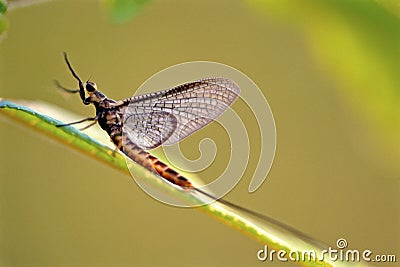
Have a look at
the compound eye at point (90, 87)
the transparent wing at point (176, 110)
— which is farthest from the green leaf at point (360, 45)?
the compound eye at point (90, 87)

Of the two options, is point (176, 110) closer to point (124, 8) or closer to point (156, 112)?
point (156, 112)

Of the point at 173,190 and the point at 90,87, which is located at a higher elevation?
the point at 90,87

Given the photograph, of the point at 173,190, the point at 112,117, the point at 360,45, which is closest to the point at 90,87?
the point at 112,117

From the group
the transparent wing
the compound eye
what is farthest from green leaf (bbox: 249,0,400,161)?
the compound eye

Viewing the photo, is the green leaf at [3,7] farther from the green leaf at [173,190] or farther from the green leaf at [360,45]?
the green leaf at [360,45]

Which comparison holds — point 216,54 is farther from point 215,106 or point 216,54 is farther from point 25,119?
point 25,119

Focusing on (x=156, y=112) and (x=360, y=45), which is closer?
(x=360, y=45)
